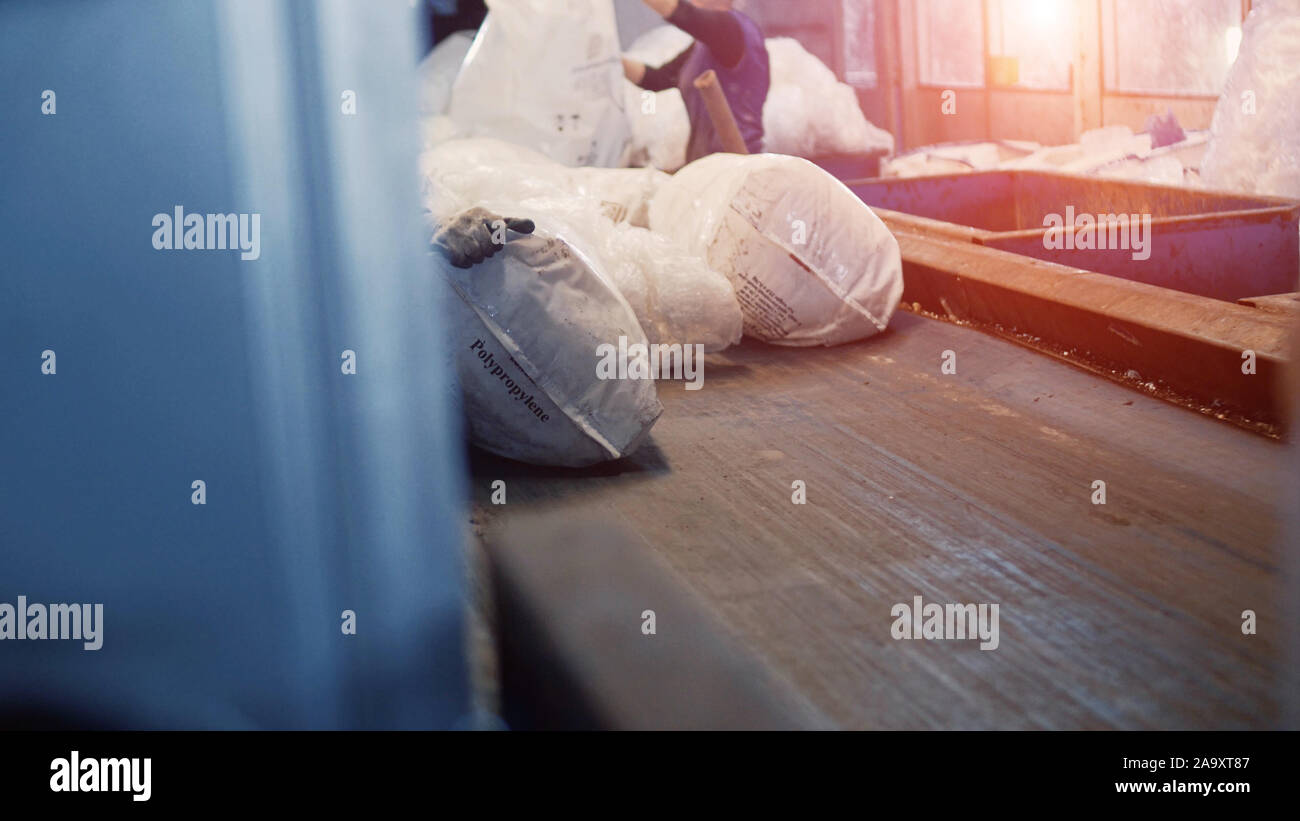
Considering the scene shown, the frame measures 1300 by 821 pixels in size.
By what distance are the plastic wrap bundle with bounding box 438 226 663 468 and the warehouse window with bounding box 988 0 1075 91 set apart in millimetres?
4417

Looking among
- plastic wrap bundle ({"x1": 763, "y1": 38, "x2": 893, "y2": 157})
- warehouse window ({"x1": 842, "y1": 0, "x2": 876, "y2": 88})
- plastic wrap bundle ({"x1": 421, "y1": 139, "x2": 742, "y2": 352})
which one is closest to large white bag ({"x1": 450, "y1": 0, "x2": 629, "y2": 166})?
plastic wrap bundle ({"x1": 421, "y1": 139, "x2": 742, "y2": 352})

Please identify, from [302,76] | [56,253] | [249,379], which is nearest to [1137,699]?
[249,379]

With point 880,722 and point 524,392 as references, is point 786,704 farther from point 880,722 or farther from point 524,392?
point 524,392

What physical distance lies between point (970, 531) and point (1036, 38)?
4865 millimetres

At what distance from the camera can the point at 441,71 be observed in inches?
133

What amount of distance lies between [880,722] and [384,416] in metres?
0.74

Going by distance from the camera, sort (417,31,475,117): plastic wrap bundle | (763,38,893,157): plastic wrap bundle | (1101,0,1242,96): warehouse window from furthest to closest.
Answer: (763,38,893,157): plastic wrap bundle
(1101,0,1242,96): warehouse window
(417,31,475,117): plastic wrap bundle

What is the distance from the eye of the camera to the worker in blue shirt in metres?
3.45

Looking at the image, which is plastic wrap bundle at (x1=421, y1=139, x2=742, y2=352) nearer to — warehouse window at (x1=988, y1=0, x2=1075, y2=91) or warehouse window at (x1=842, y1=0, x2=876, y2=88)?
warehouse window at (x1=988, y1=0, x2=1075, y2=91)

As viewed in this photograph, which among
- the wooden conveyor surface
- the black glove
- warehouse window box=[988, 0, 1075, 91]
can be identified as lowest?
the wooden conveyor surface

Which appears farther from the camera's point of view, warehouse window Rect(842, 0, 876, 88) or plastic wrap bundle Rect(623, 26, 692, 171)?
warehouse window Rect(842, 0, 876, 88)

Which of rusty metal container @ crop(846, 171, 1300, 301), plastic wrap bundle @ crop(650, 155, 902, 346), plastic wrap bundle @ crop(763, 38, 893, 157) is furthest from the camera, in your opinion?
plastic wrap bundle @ crop(763, 38, 893, 157)
